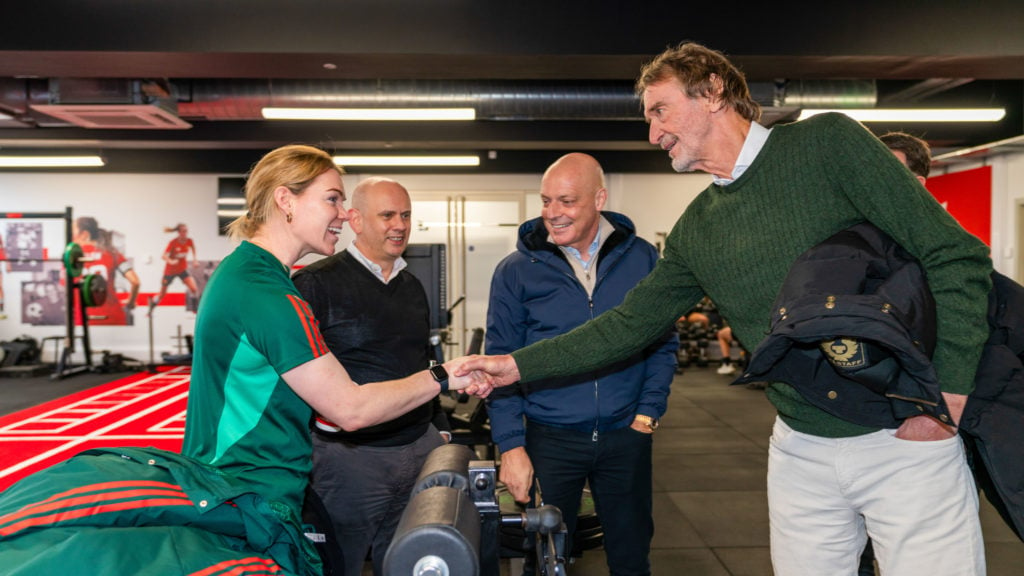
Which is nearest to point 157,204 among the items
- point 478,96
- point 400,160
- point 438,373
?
point 400,160

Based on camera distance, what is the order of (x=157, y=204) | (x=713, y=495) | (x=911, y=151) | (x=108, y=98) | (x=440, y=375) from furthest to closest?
1. (x=157, y=204)
2. (x=108, y=98)
3. (x=713, y=495)
4. (x=911, y=151)
5. (x=440, y=375)

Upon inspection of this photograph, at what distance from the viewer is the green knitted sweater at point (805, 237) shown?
4.03ft

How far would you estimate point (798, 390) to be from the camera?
1447mm

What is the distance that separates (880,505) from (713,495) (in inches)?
128

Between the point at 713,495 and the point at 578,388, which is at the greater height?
the point at 578,388

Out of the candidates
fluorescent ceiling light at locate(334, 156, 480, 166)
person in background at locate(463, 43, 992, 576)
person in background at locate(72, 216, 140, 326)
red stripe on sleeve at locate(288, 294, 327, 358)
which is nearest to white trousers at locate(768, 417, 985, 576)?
person in background at locate(463, 43, 992, 576)

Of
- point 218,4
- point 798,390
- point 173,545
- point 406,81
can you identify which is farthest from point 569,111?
point 173,545

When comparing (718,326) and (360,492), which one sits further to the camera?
(718,326)

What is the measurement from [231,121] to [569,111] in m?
4.12

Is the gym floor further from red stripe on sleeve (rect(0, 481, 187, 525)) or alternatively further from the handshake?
red stripe on sleeve (rect(0, 481, 187, 525))

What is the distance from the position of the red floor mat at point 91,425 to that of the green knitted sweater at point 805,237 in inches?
187

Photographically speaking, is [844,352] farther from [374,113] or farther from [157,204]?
[157,204]

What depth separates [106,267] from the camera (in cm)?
1077

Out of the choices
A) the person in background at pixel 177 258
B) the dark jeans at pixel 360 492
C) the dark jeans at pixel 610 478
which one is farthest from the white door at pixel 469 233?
the dark jeans at pixel 610 478
